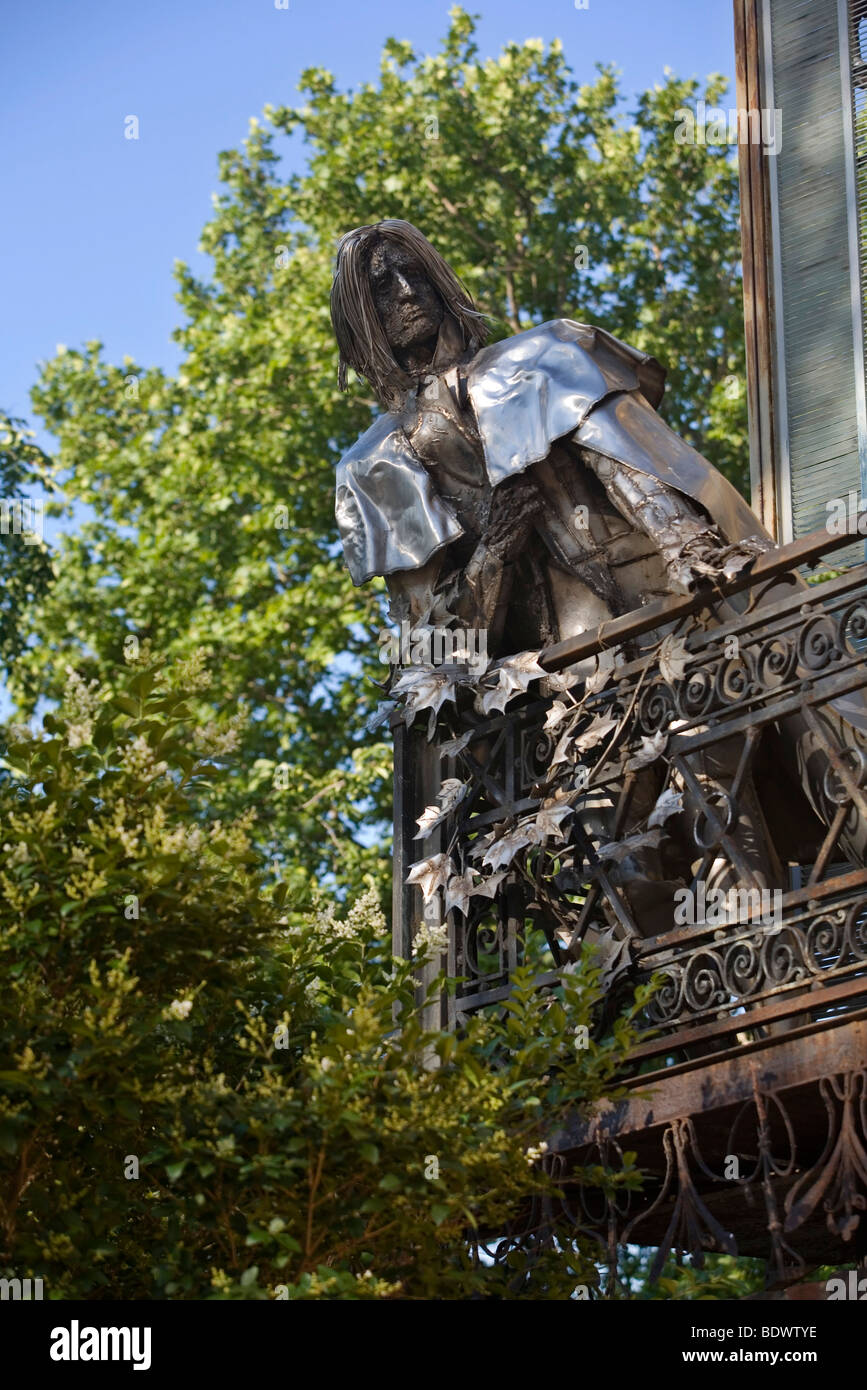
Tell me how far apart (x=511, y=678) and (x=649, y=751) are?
800 millimetres

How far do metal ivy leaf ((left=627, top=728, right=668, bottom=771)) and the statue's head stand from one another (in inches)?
89.4

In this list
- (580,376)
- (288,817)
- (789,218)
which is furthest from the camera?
(288,817)

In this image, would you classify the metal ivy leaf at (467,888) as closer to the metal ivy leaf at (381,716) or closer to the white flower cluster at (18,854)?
Result: the metal ivy leaf at (381,716)

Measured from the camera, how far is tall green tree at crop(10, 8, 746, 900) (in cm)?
2073

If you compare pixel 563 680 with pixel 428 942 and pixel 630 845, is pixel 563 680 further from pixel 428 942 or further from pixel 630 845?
pixel 428 942

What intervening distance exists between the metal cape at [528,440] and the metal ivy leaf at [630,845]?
4.01ft

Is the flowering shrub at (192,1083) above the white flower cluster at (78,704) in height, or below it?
below

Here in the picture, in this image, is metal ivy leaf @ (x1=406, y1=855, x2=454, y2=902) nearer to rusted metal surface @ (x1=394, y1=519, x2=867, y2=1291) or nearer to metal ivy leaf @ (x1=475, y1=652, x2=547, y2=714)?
rusted metal surface @ (x1=394, y1=519, x2=867, y2=1291)

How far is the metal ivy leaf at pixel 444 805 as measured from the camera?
8.41m

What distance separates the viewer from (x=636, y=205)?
72.9 feet

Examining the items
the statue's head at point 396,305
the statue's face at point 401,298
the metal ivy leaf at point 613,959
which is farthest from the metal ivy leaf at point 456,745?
the statue's face at point 401,298

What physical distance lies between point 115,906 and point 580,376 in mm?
3479
